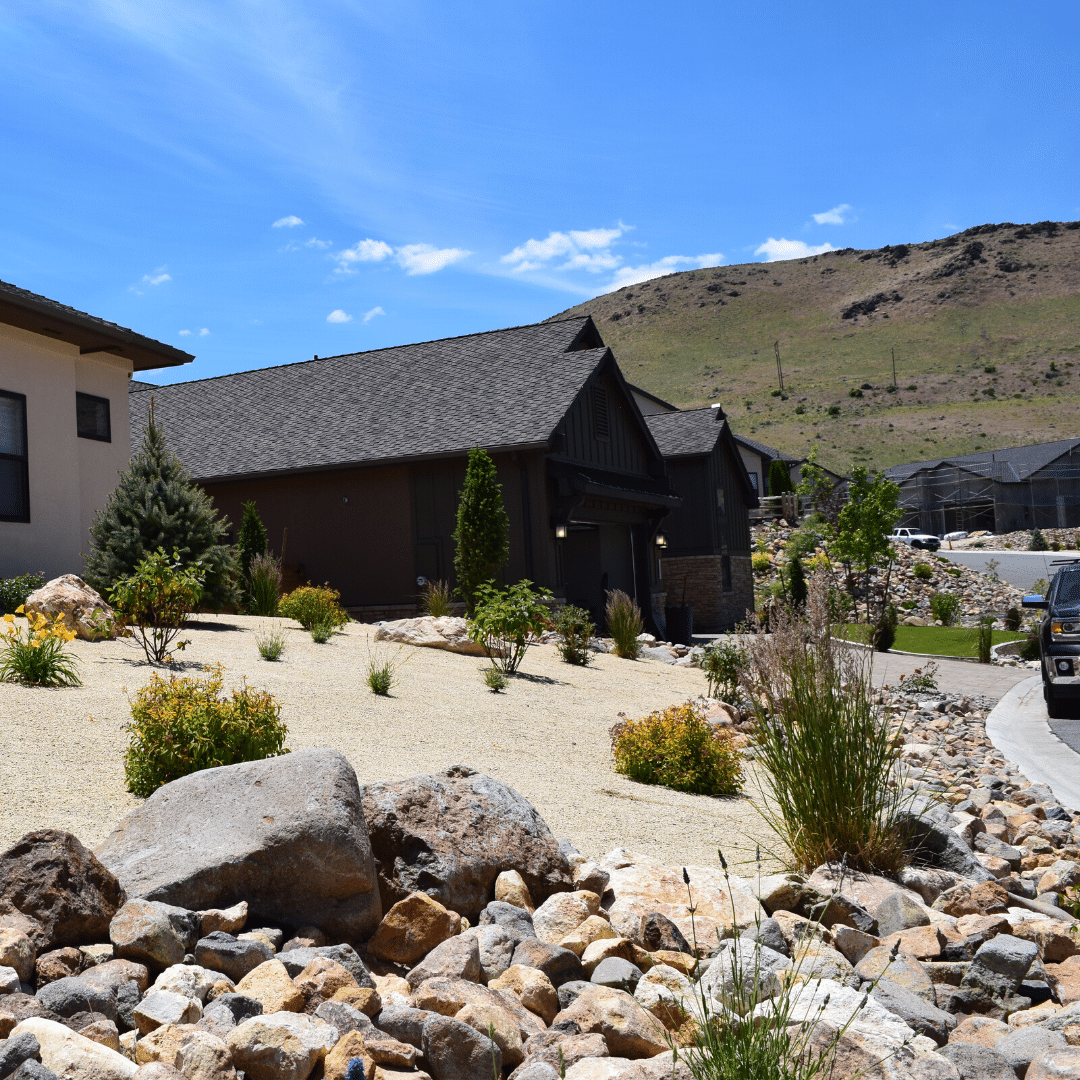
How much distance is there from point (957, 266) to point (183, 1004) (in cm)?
13349

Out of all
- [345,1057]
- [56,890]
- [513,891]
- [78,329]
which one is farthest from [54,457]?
[345,1057]

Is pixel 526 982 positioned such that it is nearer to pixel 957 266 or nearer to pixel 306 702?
pixel 306 702

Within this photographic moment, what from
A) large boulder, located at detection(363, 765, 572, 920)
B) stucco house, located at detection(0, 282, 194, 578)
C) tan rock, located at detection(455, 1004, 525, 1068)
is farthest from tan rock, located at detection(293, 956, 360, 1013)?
stucco house, located at detection(0, 282, 194, 578)

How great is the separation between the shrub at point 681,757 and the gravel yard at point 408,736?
0.43 ft

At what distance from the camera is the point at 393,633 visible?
13.1 meters

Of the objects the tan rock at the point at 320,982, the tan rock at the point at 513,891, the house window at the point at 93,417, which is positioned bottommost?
the tan rock at the point at 513,891

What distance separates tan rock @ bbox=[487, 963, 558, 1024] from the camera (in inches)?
136

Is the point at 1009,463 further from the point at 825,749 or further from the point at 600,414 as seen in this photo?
the point at 825,749

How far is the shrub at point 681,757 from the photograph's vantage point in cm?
714

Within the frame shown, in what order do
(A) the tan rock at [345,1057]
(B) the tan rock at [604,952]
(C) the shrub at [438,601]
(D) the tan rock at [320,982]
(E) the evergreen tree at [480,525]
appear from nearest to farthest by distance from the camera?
(A) the tan rock at [345,1057] < (D) the tan rock at [320,982] < (B) the tan rock at [604,952] < (C) the shrub at [438,601] < (E) the evergreen tree at [480,525]

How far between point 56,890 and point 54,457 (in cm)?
1164

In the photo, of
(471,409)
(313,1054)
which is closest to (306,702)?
(313,1054)

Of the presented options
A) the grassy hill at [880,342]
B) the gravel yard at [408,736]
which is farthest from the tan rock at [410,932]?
the grassy hill at [880,342]

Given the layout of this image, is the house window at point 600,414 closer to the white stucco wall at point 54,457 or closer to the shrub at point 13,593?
the white stucco wall at point 54,457
